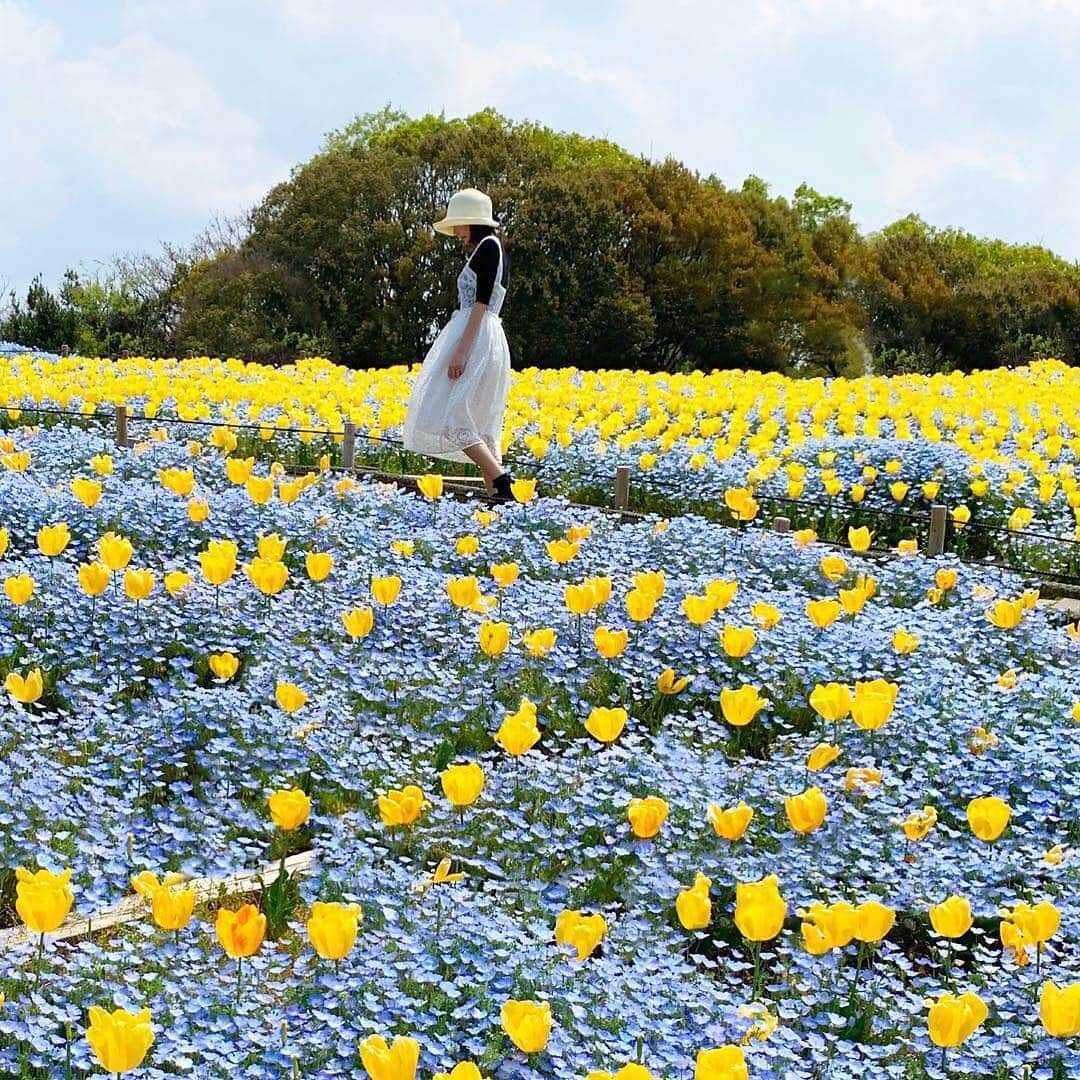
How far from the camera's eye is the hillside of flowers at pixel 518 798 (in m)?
3.01

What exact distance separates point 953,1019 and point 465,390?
20.0 ft

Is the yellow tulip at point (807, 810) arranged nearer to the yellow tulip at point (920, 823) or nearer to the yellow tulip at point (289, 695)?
the yellow tulip at point (920, 823)

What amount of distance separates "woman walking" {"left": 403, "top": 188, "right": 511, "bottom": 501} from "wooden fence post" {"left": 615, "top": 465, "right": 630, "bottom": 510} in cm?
91

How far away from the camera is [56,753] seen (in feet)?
14.6

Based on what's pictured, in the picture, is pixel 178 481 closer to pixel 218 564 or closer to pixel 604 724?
pixel 218 564

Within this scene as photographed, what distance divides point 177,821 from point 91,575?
1.21 metres

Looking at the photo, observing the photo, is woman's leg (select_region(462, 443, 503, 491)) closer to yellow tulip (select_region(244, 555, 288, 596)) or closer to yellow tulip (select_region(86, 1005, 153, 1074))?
yellow tulip (select_region(244, 555, 288, 596))

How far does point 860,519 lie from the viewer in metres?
9.50

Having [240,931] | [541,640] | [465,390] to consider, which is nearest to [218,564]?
[541,640]

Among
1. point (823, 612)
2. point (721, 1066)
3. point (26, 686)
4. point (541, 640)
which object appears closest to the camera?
point (721, 1066)

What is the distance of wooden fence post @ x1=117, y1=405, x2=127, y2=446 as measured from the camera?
1034 centimetres

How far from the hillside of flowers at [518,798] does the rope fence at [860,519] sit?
2.48ft

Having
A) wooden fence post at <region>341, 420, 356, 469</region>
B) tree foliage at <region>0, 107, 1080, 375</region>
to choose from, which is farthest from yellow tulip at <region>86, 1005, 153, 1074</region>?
tree foliage at <region>0, 107, 1080, 375</region>

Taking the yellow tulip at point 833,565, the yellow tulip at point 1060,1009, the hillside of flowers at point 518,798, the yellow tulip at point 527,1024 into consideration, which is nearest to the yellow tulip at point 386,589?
the hillside of flowers at point 518,798
